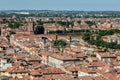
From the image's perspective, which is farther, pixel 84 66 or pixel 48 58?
pixel 48 58

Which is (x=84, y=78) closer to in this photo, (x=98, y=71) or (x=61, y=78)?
(x=61, y=78)

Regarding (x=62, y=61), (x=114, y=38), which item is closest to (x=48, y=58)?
(x=62, y=61)

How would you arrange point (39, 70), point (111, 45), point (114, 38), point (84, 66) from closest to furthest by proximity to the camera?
1. point (39, 70)
2. point (84, 66)
3. point (111, 45)
4. point (114, 38)

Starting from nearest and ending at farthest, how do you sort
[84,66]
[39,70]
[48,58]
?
[39,70] < [84,66] < [48,58]

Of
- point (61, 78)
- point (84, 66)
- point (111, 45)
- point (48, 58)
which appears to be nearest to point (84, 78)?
point (61, 78)

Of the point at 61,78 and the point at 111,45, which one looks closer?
the point at 61,78

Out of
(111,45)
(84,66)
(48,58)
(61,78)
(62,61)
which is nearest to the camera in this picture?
(61,78)

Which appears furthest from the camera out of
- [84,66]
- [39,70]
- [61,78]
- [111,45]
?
[111,45]

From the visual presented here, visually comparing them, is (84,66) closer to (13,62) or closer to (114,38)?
(13,62)
